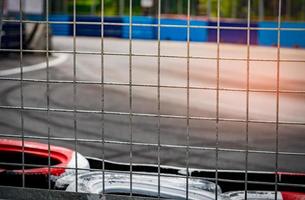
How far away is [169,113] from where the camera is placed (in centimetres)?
869

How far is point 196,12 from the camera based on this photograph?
93.3ft

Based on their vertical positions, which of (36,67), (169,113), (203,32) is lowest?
(169,113)

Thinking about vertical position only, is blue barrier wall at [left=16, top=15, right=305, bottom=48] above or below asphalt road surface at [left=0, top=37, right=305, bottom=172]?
above

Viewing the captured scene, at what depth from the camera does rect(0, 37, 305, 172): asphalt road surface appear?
Answer: 6105 millimetres

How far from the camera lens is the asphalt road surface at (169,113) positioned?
20.0 feet

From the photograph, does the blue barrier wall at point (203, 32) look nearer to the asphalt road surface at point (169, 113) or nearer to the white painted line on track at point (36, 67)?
the white painted line on track at point (36, 67)

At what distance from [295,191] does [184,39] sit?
65.5ft

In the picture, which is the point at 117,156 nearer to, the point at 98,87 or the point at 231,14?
the point at 98,87

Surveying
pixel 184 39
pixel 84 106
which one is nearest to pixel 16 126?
pixel 84 106

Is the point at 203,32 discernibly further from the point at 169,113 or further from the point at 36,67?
the point at 169,113

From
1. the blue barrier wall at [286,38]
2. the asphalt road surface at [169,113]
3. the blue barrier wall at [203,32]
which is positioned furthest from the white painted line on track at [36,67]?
the blue barrier wall at [286,38]

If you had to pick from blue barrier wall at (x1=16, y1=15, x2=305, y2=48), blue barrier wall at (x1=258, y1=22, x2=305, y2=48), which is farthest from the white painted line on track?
blue barrier wall at (x1=258, y1=22, x2=305, y2=48)

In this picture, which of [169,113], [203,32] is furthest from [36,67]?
[203,32]

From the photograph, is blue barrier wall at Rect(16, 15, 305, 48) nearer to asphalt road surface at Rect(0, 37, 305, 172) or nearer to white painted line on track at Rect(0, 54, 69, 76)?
white painted line on track at Rect(0, 54, 69, 76)
